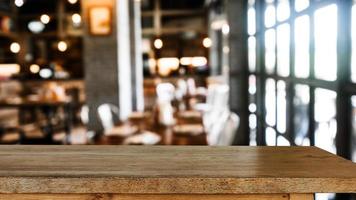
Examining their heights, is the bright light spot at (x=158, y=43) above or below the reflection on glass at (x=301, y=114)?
above

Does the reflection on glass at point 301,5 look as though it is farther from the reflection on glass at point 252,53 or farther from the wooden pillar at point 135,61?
the wooden pillar at point 135,61

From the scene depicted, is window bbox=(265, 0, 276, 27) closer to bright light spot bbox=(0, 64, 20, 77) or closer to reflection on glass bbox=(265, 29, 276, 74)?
reflection on glass bbox=(265, 29, 276, 74)

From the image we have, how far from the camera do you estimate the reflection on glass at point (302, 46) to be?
2728 mm

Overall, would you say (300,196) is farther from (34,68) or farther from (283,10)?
(34,68)

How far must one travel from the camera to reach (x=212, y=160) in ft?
4.44

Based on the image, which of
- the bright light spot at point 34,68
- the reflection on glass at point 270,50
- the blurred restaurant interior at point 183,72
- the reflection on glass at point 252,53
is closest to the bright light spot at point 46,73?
the blurred restaurant interior at point 183,72

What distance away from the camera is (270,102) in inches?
163

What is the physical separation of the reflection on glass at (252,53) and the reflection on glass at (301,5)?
6.78 ft

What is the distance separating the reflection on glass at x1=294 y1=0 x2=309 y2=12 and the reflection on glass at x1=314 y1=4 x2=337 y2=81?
0.25 m

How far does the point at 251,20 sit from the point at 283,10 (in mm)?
1740

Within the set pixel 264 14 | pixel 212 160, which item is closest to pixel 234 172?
pixel 212 160

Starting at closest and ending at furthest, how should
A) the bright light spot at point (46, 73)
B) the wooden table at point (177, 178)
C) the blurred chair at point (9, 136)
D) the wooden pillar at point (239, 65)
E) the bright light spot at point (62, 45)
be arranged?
1. the wooden table at point (177, 178)
2. the wooden pillar at point (239, 65)
3. the blurred chair at point (9, 136)
4. the bright light spot at point (46, 73)
5. the bright light spot at point (62, 45)

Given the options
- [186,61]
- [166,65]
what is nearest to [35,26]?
[166,65]

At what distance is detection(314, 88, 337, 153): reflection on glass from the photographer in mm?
2195
